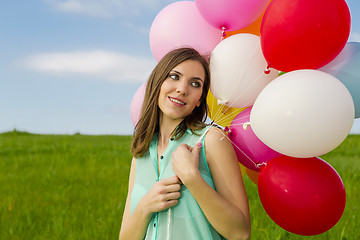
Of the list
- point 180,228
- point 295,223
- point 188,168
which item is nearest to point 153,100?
point 188,168

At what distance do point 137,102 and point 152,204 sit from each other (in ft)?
2.99

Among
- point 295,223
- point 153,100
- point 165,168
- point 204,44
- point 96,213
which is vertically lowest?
point 96,213

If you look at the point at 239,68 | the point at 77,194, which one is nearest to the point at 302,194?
the point at 239,68

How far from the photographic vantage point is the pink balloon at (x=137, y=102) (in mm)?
2461

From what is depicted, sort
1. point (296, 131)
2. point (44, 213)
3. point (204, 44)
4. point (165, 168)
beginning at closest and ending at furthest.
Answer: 1. point (296, 131)
2. point (165, 168)
3. point (204, 44)
4. point (44, 213)

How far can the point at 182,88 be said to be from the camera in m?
1.88

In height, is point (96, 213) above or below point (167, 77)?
below

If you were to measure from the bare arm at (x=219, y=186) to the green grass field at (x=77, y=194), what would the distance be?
1.95 metres

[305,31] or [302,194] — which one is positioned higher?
[305,31]

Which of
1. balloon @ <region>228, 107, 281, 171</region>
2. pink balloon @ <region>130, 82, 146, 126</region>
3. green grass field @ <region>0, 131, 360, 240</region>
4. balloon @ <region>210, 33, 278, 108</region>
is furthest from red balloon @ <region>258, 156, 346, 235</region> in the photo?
green grass field @ <region>0, 131, 360, 240</region>

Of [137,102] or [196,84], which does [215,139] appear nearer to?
[196,84]

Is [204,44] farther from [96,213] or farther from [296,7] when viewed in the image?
[96,213]

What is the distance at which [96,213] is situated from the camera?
4312 millimetres

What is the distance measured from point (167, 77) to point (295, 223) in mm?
A: 1067
